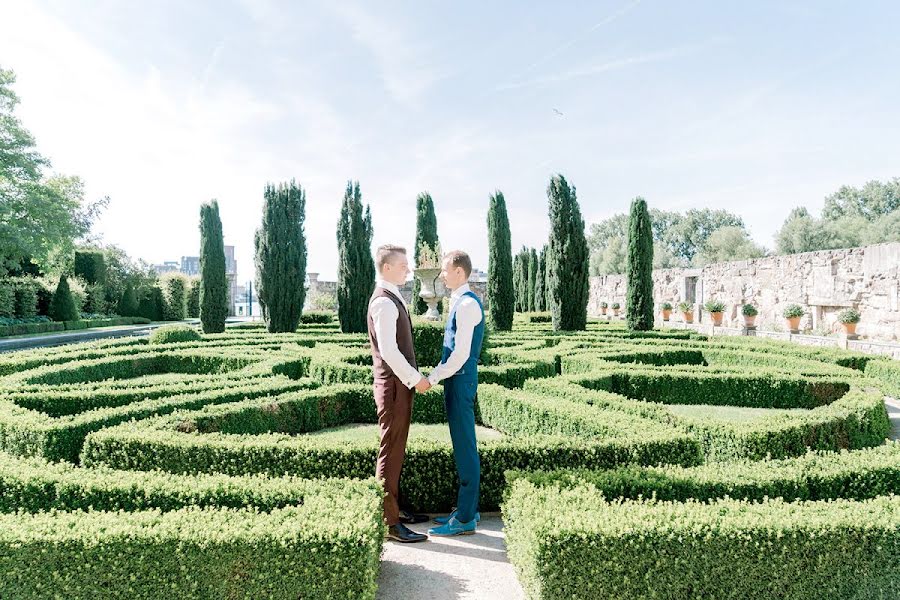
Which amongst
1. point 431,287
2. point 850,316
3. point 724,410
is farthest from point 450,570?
point 850,316

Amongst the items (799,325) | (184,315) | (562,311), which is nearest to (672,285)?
(799,325)

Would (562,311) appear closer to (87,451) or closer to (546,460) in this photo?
(546,460)

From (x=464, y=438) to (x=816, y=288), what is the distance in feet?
51.6

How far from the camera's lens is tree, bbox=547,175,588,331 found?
16203mm

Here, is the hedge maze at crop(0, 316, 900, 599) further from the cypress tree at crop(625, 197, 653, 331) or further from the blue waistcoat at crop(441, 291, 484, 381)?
the cypress tree at crop(625, 197, 653, 331)

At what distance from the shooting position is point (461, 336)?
3836 millimetres

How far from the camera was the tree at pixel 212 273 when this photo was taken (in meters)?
19.9

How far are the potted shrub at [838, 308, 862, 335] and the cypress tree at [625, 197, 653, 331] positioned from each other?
496 centimetres

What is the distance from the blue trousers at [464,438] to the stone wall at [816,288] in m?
13.6

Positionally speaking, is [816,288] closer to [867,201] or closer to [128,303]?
[128,303]

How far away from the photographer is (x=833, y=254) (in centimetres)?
1521

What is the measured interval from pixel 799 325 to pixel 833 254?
227 cm

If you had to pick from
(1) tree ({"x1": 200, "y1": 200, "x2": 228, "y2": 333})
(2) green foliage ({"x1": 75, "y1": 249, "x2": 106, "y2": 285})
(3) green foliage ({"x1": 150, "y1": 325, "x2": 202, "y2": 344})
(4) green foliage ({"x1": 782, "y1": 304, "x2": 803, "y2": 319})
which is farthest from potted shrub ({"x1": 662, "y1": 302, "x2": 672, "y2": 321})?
(2) green foliage ({"x1": 75, "y1": 249, "x2": 106, "y2": 285})

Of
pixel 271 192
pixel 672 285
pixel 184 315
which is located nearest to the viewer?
pixel 271 192
